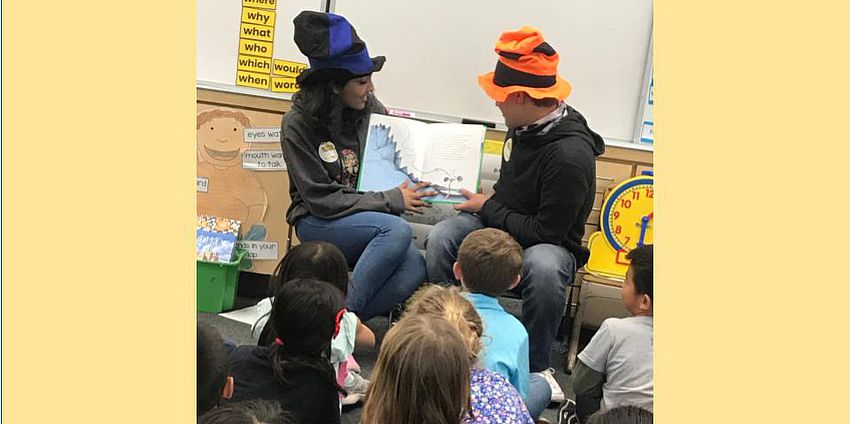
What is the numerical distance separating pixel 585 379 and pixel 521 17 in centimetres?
178

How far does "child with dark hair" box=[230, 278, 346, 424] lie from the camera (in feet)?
5.25

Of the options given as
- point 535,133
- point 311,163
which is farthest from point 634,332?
point 311,163

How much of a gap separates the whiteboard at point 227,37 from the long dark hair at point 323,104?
1.84ft

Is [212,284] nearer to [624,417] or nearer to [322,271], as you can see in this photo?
[322,271]

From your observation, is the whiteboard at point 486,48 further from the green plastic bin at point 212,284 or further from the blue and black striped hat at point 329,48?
the green plastic bin at point 212,284

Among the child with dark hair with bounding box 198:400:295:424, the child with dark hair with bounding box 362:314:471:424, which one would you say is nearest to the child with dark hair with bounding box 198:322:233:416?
the child with dark hair with bounding box 198:400:295:424

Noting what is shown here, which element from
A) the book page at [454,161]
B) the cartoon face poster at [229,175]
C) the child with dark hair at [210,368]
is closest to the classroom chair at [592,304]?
the book page at [454,161]

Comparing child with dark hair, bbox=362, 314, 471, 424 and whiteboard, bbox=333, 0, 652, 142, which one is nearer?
child with dark hair, bbox=362, 314, 471, 424

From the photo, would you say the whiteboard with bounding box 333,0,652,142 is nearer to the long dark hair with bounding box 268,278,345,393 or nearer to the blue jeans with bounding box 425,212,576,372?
the blue jeans with bounding box 425,212,576,372

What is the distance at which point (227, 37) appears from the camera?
10.6ft

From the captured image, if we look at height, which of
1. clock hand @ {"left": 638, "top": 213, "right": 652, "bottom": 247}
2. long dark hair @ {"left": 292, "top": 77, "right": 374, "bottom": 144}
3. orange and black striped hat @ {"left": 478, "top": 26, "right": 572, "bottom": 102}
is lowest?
clock hand @ {"left": 638, "top": 213, "right": 652, "bottom": 247}

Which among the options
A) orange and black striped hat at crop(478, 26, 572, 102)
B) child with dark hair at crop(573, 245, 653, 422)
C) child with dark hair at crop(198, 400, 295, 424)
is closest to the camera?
child with dark hair at crop(198, 400, 295, 424)

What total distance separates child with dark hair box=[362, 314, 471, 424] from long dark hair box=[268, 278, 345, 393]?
35 centimetres

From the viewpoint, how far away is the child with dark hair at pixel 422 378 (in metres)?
1.29
